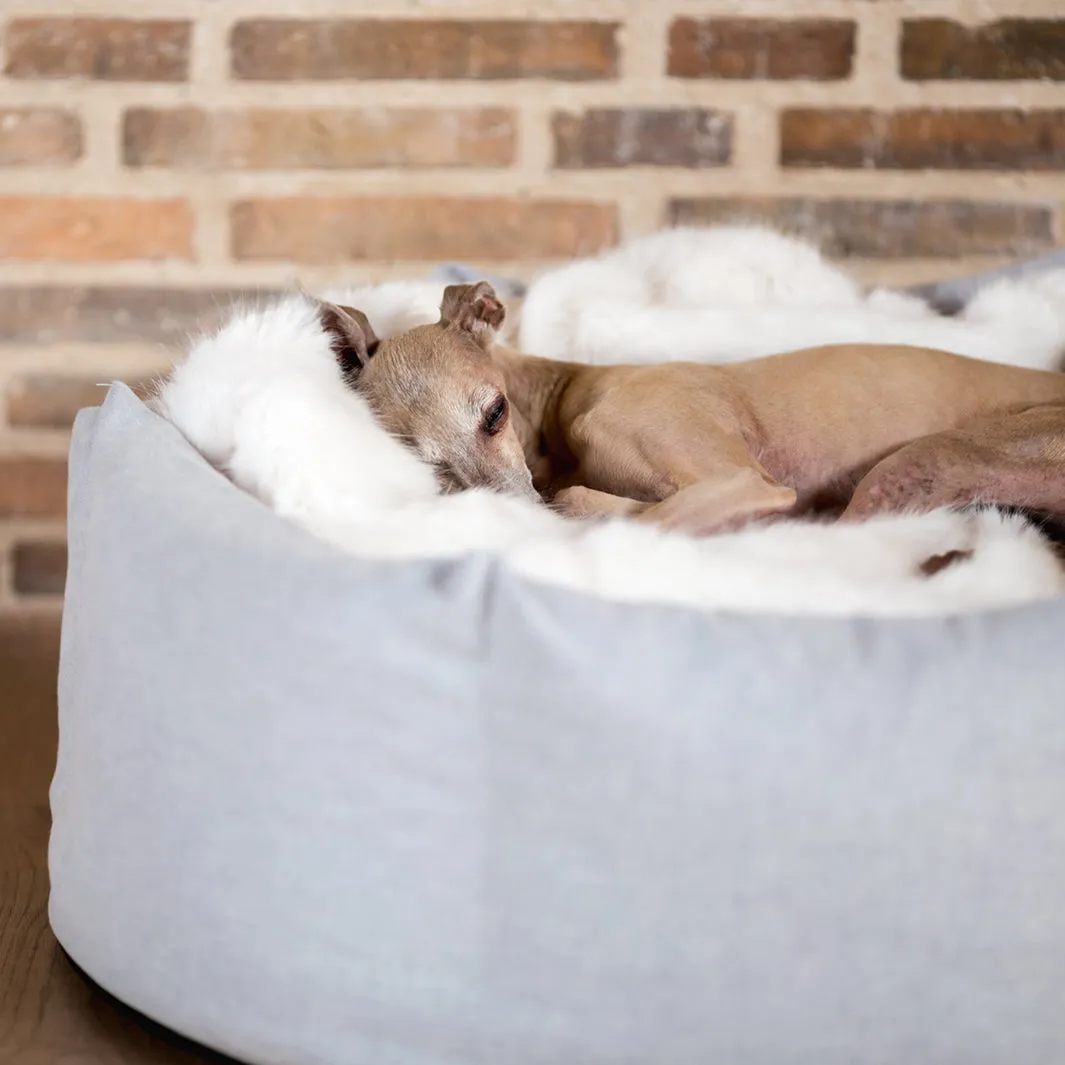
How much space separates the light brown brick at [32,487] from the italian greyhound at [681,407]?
927 mm

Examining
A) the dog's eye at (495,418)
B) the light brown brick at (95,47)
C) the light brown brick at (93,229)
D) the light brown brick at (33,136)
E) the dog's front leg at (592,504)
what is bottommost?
the dog's front leg at (592,504)

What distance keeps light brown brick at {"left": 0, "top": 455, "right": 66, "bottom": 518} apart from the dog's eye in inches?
42.3

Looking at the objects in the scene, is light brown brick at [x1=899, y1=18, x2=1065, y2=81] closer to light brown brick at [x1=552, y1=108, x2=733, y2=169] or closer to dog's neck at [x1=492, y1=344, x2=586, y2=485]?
light brown brick at [x1=552, y1=108, x2=733, y2=169]

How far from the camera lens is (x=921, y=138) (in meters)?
2.24

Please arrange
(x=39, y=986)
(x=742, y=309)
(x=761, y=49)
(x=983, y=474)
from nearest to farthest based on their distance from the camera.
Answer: (x=39, y=986), (x=983, y=474), (x=742, y=309), (x=761, y=49)

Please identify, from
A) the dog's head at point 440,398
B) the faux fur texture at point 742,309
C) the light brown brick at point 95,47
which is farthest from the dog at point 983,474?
the light brown brick at point 95,47

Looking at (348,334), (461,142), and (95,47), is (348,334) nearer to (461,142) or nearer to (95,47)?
(461,142)

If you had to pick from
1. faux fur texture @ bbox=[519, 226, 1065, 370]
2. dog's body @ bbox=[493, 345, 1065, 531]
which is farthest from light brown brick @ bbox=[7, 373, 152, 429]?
dog's body @ bbox=[493, 345, 1065, 531]

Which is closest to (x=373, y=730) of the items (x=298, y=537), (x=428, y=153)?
(x=298, y=537)

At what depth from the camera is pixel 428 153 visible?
2256 mm

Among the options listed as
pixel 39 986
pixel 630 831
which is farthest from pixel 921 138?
pixel 39 986

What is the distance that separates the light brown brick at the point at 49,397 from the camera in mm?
2303

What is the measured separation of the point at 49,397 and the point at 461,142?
896mm

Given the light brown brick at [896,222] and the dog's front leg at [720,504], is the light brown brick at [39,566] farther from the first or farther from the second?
the dog's front leg at [720,504]
